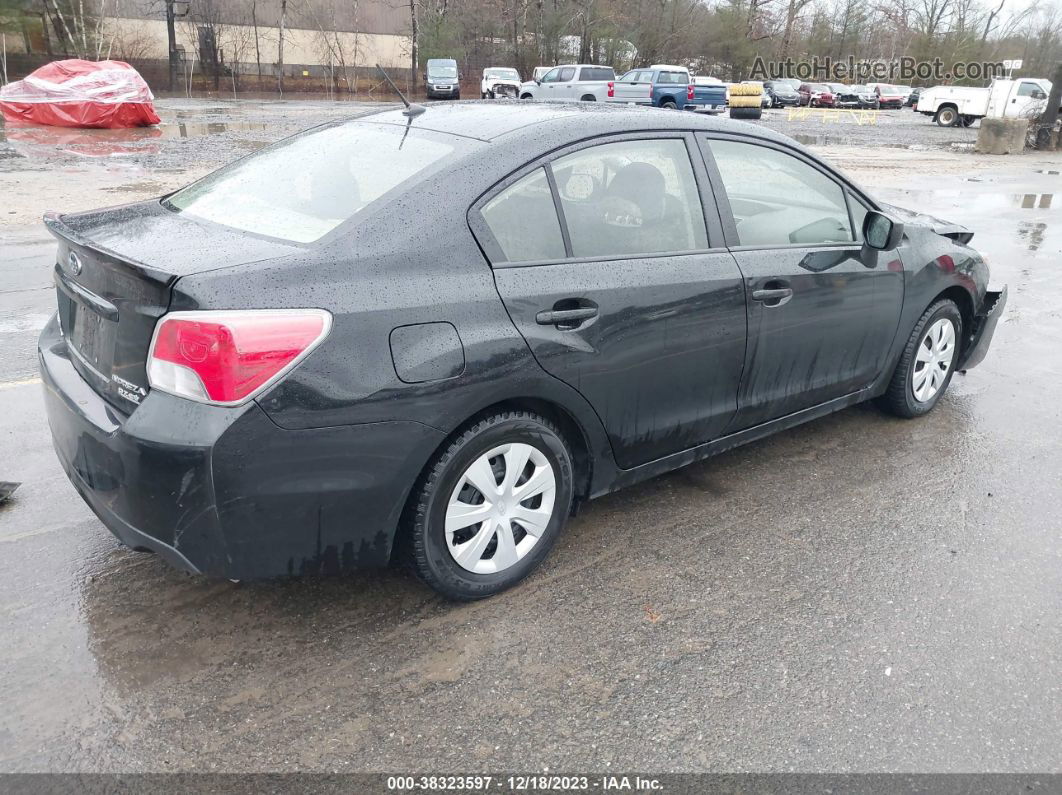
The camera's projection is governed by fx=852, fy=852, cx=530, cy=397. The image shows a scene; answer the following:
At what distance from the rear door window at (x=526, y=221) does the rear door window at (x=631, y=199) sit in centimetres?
7

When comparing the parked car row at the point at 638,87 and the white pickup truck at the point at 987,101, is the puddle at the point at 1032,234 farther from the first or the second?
the parked car row at the point at 638,87

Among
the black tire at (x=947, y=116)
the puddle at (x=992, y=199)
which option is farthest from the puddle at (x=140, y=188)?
the black tire at (x=947, y=116)

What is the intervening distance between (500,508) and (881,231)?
2.39 meters

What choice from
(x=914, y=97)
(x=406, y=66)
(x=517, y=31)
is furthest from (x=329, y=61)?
(x=914, y=97)

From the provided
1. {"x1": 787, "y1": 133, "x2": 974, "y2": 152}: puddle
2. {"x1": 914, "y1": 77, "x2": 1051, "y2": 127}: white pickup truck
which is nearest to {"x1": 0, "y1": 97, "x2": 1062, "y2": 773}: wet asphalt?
{"x1": 787, "y1": 133, "x2": 974, "y2": 152}: puddle

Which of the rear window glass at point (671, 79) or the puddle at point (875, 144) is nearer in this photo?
the puddle at point (875, 144)

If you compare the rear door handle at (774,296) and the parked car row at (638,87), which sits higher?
the parked car row at (638,87)

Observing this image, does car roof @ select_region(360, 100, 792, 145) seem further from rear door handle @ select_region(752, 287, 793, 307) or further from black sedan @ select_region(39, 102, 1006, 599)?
rear door handle @ select_region(752, 287, 793, 307)

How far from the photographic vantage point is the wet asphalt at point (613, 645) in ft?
8.00

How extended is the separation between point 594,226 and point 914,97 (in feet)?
199

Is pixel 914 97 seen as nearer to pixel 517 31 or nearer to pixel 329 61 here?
pixel 517 31

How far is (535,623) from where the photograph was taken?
9.81ft

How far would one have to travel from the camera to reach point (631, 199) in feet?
10.9

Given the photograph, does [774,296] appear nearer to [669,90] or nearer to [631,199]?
[631,199]
